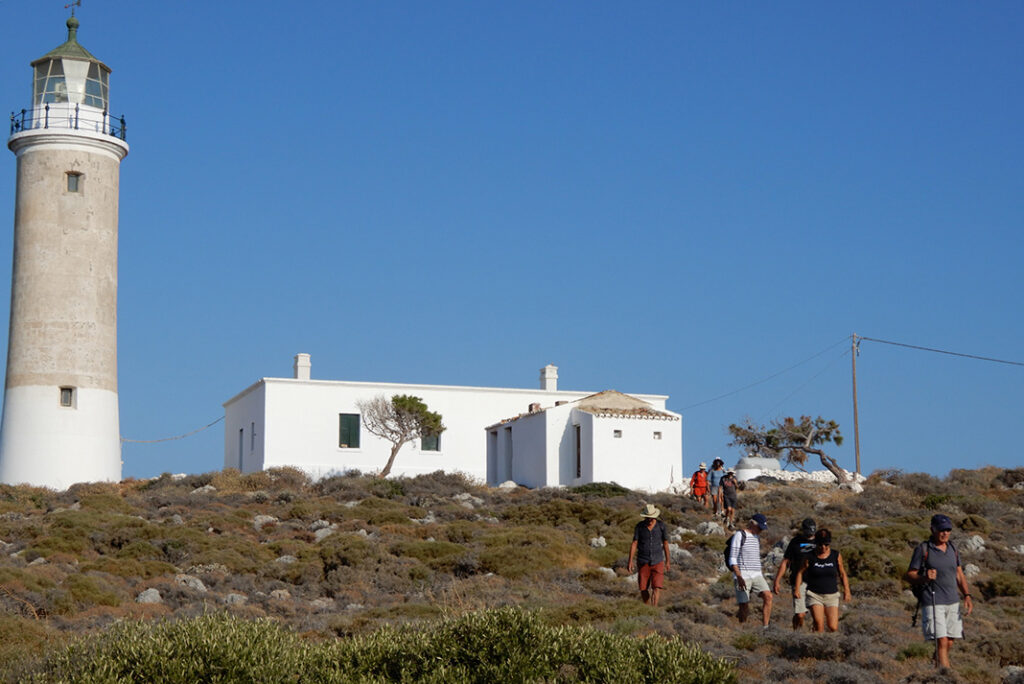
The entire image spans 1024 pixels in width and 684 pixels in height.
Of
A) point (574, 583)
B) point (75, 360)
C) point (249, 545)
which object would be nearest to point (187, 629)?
point (574, 583)

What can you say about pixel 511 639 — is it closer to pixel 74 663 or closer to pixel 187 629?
pixel 187 629

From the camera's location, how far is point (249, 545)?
2206 cm

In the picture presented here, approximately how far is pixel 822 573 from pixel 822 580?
0.37 feet

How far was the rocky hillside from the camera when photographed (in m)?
13.0

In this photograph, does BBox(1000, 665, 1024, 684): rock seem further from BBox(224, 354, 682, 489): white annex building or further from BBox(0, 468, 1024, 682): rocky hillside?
BBox(224, 354, 682, 489): white annex building

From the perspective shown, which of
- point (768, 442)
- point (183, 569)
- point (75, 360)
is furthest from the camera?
point (768, 442)

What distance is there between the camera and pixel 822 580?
12.3 meters

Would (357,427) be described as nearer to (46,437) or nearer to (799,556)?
(46,437)

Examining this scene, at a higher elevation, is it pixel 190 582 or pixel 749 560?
pixel 749 560

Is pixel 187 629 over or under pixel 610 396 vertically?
under

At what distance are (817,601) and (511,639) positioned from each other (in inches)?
155

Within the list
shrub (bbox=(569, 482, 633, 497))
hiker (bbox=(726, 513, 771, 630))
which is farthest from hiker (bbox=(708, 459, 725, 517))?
hiker (bbox=(726, 513, 771, 630))

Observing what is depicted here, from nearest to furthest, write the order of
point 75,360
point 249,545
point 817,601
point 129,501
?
point 817,601, point 249,545, point 129,501, point 75,360

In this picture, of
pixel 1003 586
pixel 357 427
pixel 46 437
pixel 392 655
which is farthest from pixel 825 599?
pixel 357 427
